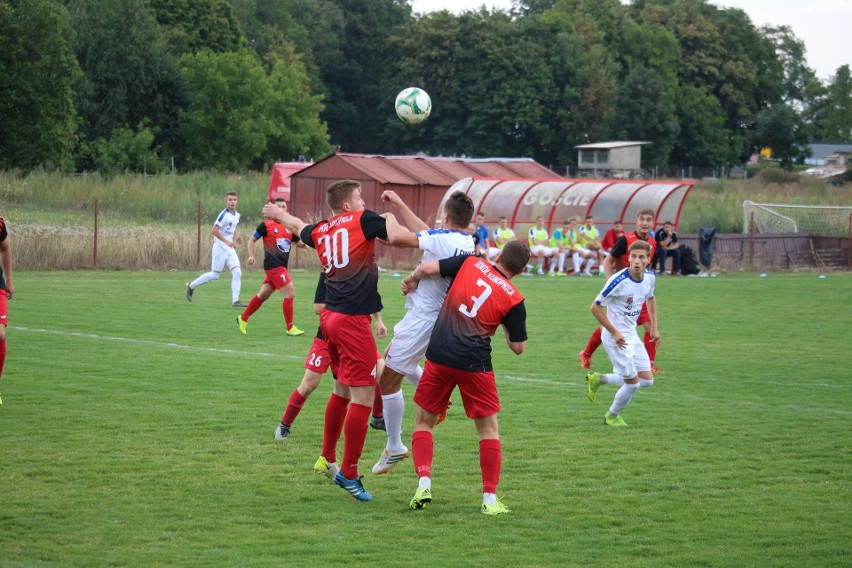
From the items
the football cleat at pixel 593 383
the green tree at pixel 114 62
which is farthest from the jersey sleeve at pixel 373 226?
the green tree at pixel 114 62

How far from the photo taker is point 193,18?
236 feet

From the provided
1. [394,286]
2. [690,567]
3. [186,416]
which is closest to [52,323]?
[186,416]

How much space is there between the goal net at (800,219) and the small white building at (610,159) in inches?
1310

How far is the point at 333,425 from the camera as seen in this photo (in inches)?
295

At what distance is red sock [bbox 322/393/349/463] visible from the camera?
748cm

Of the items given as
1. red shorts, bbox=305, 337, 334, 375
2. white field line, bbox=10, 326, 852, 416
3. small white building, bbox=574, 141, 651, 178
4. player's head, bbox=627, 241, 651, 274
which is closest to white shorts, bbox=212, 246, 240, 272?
white field line, bbox=10, 326, 852, 416

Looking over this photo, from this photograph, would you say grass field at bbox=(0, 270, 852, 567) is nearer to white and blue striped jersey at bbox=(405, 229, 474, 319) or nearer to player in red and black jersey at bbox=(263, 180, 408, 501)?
player in red and black jersey at bbox=(263, 180, 408, 501)

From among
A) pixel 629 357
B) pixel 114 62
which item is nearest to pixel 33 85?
pixel 114 62

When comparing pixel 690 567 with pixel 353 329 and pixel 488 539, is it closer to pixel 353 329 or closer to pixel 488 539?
pixel 488 539

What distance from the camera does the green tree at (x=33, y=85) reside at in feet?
145

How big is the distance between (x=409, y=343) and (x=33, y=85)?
42038 millimetres

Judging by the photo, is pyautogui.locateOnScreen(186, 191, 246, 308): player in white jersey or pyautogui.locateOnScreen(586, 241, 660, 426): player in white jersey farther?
pyautogui.locateOnScreen(186, 191, 246, 308): player in white jersey

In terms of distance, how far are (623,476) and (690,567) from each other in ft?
6.74

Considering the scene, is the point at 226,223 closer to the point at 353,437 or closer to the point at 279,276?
the point at 279,276
